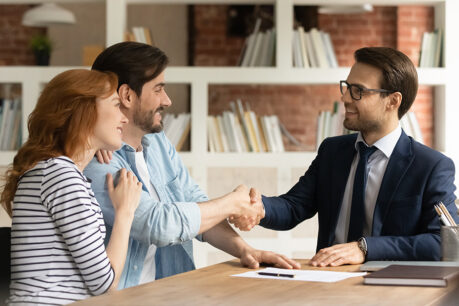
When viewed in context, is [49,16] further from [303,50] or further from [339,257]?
[339,257]

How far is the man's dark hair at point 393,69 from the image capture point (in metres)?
2.58

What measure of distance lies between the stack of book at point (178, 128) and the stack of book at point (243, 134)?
0.13 meters

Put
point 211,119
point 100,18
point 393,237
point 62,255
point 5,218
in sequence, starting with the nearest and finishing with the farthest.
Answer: point 62,255 < point 393,237 < point 5,218 < point 211,119 < point 100,18

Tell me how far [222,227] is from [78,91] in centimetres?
79

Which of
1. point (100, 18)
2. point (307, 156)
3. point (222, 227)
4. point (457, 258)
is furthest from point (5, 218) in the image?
point (100, 18)

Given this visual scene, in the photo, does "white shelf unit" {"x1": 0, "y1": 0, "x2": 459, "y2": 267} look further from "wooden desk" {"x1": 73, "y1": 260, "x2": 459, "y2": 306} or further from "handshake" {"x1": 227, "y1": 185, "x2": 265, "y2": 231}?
"wooden desk" {"x1": 73, "y1": 260, "x2": 459, "y2": 306}

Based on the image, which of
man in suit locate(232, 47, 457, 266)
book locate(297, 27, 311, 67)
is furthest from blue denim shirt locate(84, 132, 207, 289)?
book locate(297, 27, 311, 67)

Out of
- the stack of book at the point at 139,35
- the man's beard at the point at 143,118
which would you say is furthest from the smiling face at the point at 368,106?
the stack of book at the point at 139,35

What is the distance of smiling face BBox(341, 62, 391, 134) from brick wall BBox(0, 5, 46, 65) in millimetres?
6093

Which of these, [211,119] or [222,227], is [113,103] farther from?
[211,119]

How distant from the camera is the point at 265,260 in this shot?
7.34 feet

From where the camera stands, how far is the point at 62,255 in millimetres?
1821

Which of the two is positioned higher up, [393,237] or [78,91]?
[78,91]

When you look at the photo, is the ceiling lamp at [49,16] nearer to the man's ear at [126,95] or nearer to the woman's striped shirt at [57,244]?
the man's ear at [126,95]
